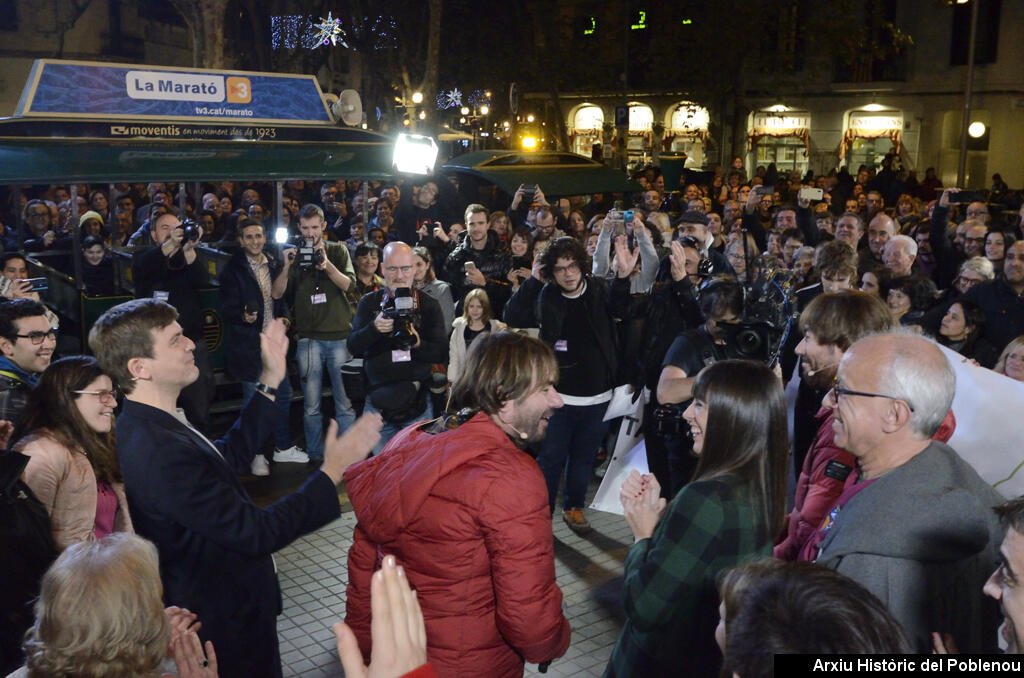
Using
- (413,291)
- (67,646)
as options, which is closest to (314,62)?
(413,291)

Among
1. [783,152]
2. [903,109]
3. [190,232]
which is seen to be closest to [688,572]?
[190,232]

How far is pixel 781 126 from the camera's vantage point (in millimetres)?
34750

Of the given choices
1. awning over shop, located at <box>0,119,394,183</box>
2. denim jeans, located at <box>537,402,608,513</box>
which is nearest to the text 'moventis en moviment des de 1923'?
denim jeans, located at <box>537,402,608,513</box>

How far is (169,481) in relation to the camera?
9.84 ft

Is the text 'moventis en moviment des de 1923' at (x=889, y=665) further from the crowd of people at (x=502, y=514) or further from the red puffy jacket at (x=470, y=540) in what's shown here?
the red puffy jacket at (x=470, y=540)

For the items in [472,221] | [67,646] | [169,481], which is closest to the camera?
[67,646]

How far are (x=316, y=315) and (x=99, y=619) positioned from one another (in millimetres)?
5617

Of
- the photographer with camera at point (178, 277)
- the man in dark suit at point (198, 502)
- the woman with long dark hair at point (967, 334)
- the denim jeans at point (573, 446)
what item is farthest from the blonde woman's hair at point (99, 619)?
the photographer with camera at point (178, 277)

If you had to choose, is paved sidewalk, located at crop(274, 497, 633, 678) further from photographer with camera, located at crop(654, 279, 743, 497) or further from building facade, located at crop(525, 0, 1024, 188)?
building facade, located at crop(525, 0, 1024, 188)

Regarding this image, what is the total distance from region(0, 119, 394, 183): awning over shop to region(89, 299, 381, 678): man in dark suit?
544 centimetres

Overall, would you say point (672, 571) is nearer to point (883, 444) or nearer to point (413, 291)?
point (883, 444)

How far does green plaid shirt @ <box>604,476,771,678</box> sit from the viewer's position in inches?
109

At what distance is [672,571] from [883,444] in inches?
27.9

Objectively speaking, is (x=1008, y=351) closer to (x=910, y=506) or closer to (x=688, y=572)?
(x=910, y=506)
